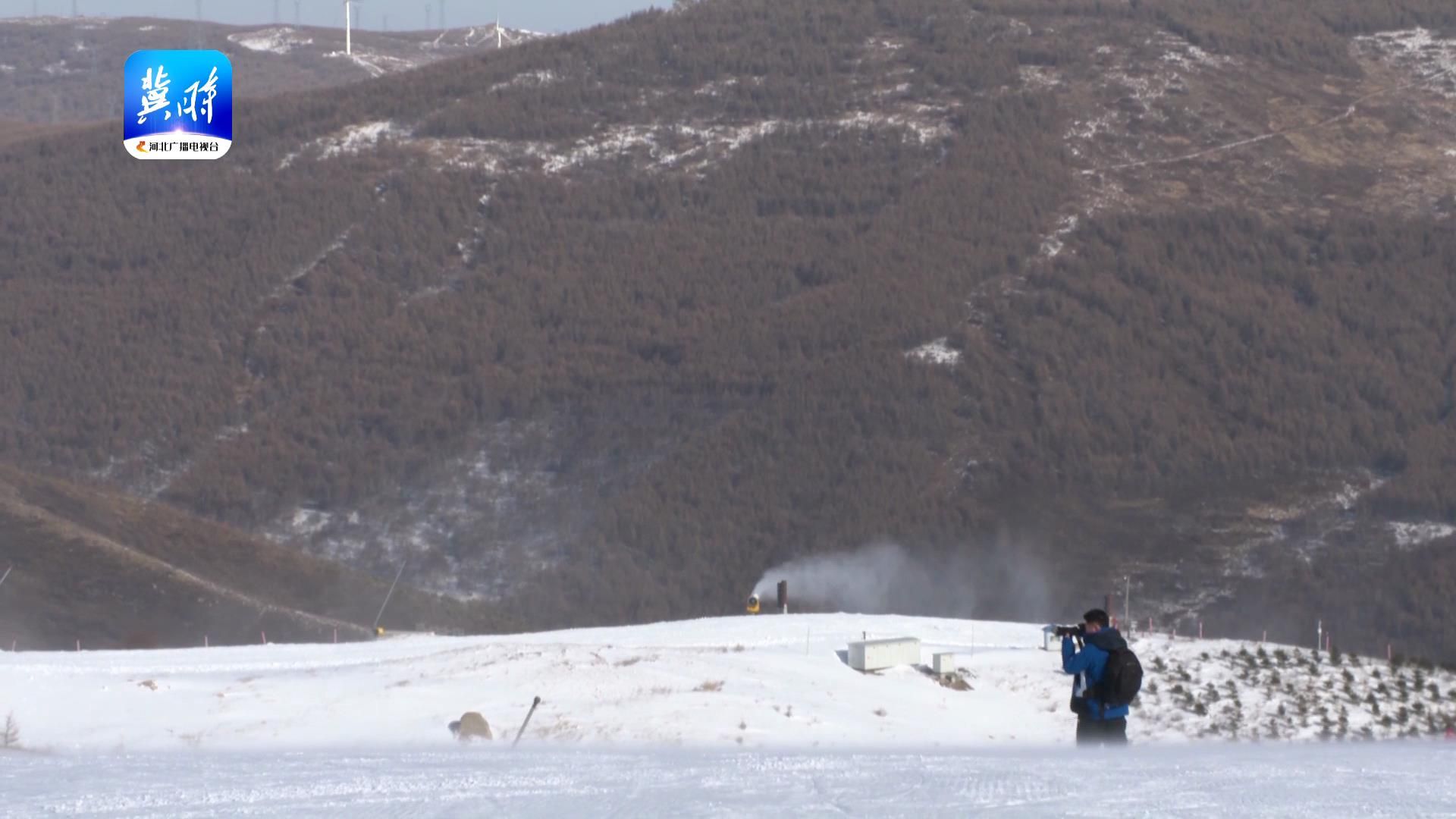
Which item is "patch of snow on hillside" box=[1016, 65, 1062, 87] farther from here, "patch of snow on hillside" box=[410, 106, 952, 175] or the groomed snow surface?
the groomed snow surface

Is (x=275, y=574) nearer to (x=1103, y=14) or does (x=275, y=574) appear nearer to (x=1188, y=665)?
(x=1188, y=665)

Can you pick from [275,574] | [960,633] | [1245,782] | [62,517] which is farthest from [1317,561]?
[1245,782]

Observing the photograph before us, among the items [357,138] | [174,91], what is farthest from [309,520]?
[357,138]

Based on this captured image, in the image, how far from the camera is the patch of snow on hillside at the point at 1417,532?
1258 inches

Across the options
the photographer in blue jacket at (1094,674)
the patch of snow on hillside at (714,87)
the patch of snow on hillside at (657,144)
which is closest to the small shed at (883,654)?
the photographer in blue jacket at (1094,674)

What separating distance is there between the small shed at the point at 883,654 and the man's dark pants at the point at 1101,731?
7090 millimetres

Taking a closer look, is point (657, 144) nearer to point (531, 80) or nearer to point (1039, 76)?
point (531, 80)

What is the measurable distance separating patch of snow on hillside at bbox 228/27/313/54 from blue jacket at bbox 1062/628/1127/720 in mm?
116920

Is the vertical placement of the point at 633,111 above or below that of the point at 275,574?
above

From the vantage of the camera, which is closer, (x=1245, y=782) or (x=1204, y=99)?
(x=1245, y=782)

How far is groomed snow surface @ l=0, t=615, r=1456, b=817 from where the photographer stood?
680 centimetres

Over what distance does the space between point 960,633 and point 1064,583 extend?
11.9 m

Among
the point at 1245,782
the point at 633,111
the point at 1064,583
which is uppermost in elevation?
the point at 633,111

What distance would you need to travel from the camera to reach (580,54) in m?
61.7
